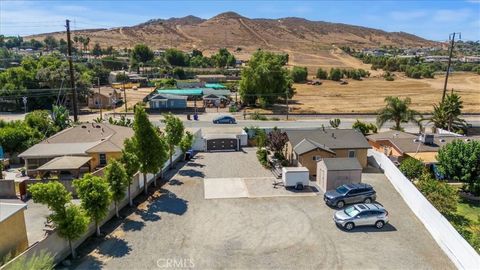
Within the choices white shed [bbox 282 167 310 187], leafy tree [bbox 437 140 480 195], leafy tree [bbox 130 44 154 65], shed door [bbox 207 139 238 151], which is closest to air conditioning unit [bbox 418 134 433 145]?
leafy tree [bbox 437 140 480 195]

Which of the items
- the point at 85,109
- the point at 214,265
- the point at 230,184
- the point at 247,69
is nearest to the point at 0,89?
the point at 85,109

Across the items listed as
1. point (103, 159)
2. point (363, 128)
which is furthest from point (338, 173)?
point (103, 159)

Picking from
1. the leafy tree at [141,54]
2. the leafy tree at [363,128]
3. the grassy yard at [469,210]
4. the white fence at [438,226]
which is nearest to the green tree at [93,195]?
the white fence at [438,226]

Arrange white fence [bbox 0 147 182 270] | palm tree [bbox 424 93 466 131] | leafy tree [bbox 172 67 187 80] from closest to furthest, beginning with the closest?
white fence [bbox 0 147 182 270], palm tree [bbox 424 93 466 131], leafy tree [bbox 172 67 187 80]

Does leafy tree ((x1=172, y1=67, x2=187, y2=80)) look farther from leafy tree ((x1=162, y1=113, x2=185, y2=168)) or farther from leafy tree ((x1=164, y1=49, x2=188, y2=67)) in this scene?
leafy tree ((x1=162, y1=113, x2=185, y2=168))

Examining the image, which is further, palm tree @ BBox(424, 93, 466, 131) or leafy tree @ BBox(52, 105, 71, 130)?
palm tree @ BBox(424, 93, 466, 131)

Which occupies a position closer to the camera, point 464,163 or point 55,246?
point 55,246

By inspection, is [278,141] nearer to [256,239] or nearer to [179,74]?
[256,239]
